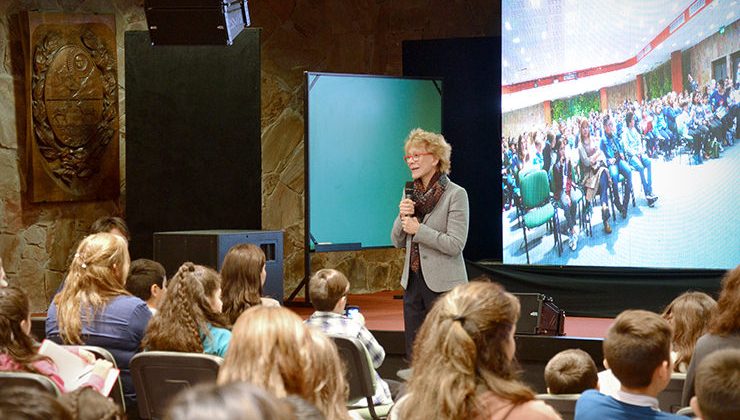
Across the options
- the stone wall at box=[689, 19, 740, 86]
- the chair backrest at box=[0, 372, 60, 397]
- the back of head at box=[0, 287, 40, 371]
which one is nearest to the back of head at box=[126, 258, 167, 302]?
the back of head at box=[0, 287, 40, 371]

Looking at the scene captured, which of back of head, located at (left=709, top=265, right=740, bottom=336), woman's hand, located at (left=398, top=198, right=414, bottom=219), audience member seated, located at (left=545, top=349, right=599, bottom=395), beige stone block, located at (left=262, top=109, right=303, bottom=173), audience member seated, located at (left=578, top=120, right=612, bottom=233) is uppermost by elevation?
beige stone block, located at (left=262, top=109, right=303, bottom=173)

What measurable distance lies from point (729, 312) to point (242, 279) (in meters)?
2.05

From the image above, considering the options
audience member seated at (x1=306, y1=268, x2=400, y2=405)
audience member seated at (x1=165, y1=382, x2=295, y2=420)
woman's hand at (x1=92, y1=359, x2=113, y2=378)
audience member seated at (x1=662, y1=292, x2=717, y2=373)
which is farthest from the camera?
audience member seated at (x1=306, y1=268, x2=400, y2=405)

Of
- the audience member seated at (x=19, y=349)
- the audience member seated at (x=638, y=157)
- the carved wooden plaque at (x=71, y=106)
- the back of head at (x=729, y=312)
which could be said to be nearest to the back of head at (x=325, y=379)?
the audience member seated at (x=19, y=349)

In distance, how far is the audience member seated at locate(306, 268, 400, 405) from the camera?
4.11 metres

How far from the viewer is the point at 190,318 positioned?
3.56 meters

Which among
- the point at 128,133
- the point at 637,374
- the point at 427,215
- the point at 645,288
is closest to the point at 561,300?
the point at 645,288

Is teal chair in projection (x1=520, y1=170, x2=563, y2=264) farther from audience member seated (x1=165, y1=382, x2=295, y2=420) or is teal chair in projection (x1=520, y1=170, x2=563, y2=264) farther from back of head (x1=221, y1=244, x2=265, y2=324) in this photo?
audience member seated (x1=165, y1=382, x2=295, y2=420)

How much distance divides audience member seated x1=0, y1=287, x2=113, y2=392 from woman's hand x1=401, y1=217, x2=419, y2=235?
2309mm

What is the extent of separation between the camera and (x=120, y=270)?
3900 millimetres

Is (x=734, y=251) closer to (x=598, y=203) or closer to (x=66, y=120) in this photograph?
(x=598, y=203)

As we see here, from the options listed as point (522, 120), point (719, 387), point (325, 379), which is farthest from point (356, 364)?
point (522, 120)

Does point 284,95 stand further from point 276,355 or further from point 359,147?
point 276,355

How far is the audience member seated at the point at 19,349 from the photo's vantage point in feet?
9.78
